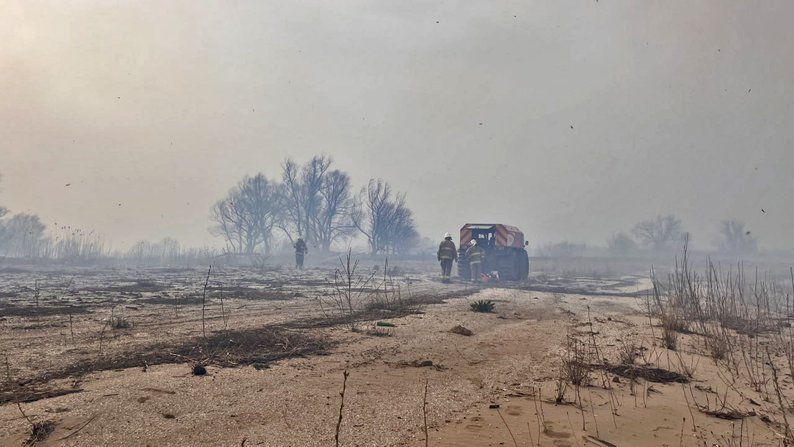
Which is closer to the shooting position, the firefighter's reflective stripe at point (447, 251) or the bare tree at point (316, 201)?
the firefighter's reflective stripe at point (447, 251)

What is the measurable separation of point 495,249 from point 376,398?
20816 mm

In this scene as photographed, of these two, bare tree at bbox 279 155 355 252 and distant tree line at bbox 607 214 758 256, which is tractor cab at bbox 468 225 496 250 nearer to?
bare tree at bbox 279 155 355 252

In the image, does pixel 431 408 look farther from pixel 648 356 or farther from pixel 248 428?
pixel 648 356

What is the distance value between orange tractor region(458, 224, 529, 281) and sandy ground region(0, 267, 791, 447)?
16.4 m

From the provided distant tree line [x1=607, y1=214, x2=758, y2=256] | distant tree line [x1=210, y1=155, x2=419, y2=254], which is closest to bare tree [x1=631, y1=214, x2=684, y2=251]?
distant tree line [x1=607, y1=214, x2=758, y2=256]

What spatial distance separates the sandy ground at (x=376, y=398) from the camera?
11.4 feet

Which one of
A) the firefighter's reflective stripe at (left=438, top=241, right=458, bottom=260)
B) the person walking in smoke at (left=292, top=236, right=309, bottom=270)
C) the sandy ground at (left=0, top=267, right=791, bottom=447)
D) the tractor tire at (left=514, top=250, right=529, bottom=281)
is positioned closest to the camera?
the sandy ground at (left=0, top=267, right=791, bottom=447)

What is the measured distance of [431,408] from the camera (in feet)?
13.8

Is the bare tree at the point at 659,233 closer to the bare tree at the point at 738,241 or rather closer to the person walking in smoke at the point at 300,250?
the bare tree at the point at 738,241

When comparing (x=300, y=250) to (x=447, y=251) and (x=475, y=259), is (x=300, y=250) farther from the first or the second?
(x=475, y=259)

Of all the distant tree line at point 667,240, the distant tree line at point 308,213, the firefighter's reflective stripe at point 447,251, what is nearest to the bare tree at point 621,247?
the distant tree line at point 667,240

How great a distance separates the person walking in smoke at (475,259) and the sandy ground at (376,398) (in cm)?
1577

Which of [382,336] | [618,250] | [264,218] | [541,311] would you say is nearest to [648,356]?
[382,336]

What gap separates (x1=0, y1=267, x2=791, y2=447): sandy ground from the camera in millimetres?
3477
